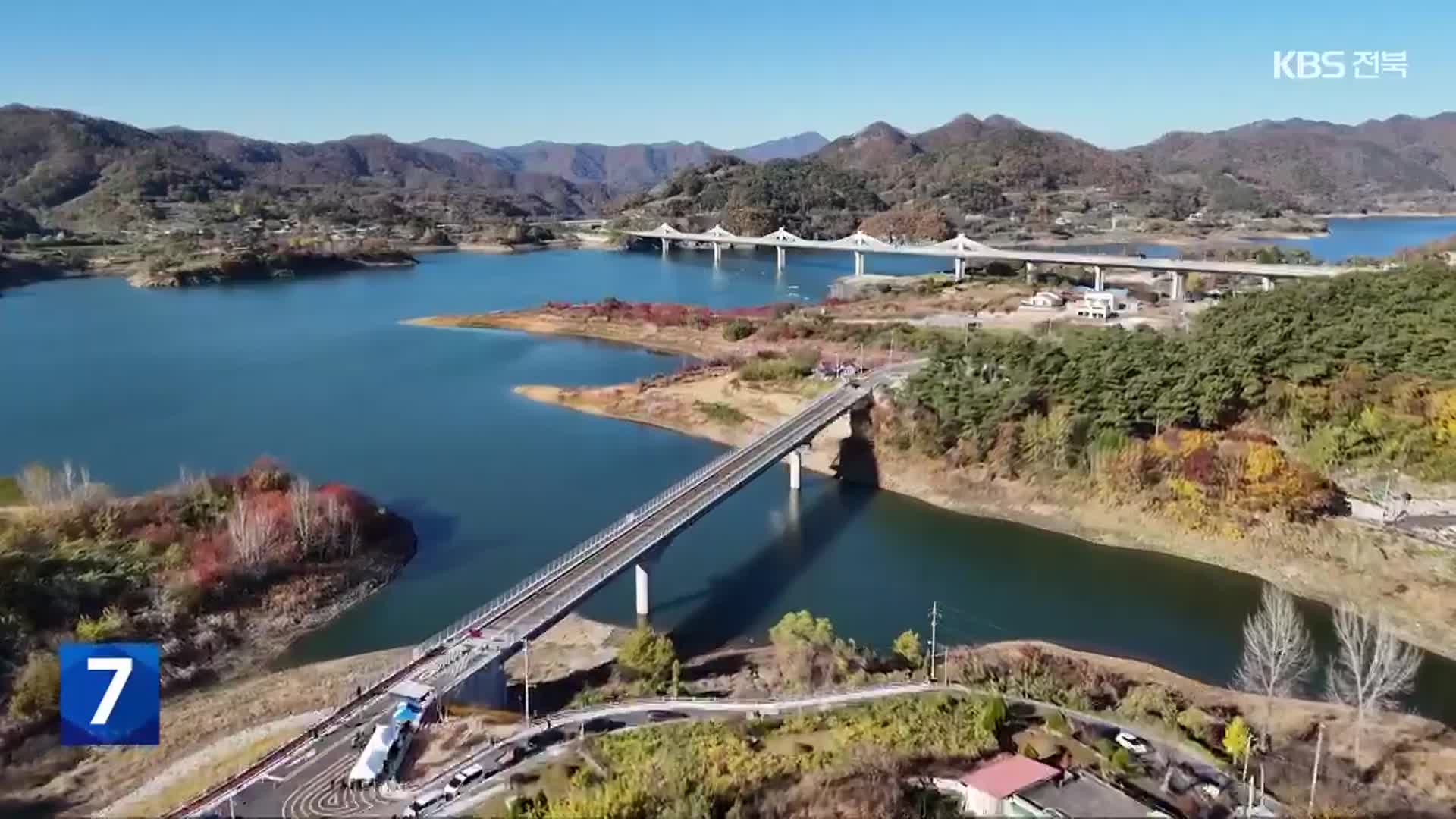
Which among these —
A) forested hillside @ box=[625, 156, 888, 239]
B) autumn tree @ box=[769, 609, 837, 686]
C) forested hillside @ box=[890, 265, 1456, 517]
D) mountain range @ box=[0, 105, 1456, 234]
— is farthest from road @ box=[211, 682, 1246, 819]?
mountain range @ box=[0, 105, 1456, 234]

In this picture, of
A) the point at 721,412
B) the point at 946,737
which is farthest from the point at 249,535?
the point at 721,412

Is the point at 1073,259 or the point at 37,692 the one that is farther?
the point at 1073,259

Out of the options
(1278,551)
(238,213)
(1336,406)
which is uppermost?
(238,213)

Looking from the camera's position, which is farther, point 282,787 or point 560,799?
point 282,787

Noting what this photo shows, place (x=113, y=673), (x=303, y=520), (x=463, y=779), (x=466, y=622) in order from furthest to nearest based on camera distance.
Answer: (x=303, y=520) → (x=466, y=622) → (x=113, y=673) → (x=463, y=779)

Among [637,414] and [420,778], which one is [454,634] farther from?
[637,414]

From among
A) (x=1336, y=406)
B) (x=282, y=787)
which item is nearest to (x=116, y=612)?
(x=282, y=787)

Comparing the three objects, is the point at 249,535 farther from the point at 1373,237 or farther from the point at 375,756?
the point at 1373,237
